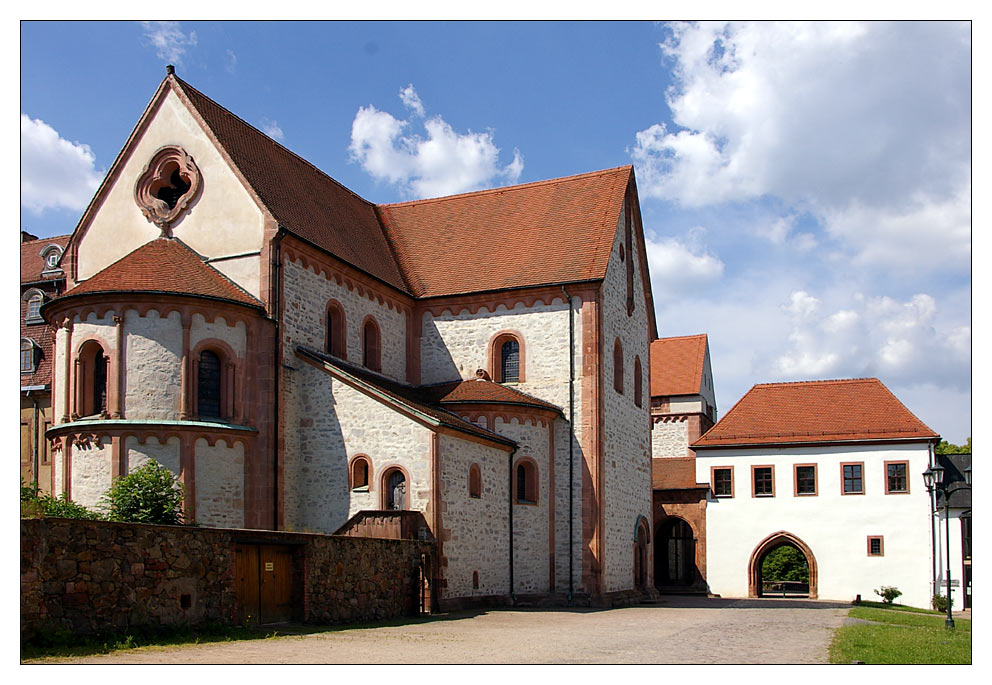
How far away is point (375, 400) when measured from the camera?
2767 centimetres

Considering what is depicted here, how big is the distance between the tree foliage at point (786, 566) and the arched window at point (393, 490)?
30824 mm

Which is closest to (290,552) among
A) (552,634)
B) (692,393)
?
(552,634)

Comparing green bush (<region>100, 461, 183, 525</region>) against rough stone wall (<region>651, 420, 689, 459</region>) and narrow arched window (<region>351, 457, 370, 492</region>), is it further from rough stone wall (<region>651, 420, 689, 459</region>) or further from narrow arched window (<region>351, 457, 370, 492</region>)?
rough stone wall (<region>651, 420, 689, 459</region>)

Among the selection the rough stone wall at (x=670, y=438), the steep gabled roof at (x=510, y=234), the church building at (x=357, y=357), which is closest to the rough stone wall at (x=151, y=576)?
the church building at (x=357, y=357)

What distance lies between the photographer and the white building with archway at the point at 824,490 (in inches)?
1738

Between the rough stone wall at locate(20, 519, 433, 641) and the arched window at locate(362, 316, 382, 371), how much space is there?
459 inches

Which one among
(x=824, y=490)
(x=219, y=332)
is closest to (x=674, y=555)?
(x=824, y=490)

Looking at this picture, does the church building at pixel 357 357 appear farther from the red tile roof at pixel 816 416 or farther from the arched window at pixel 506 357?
the red tile roof at pixel 816 416

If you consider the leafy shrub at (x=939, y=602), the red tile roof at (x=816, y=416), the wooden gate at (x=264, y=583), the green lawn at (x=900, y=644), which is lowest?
the leafy shrub at (x=939, y=602)

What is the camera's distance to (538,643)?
727 inches

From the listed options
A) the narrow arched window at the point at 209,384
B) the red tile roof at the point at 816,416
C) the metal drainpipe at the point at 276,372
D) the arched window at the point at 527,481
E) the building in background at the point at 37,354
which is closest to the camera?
the narrow arched window at the point at 209,384

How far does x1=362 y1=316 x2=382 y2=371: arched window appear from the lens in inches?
1304

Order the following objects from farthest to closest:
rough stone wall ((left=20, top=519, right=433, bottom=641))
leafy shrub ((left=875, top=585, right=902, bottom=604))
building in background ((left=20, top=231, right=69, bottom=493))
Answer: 1. leafy shrub ((left=875, top=585, right=902, bottom=604))
2. building in background ((left=20, top=231, right=69, bottom=493))
3. rough stone wall ((left=20, top=519, right=433, bottom=641))

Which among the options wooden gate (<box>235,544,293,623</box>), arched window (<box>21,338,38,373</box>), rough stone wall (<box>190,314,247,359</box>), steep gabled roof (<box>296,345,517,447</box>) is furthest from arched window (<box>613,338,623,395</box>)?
arched window (<box>21,338,38,373</box>)
